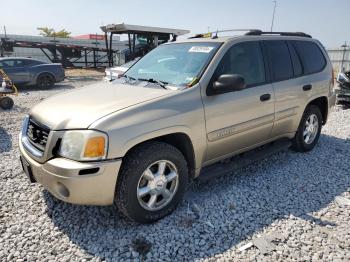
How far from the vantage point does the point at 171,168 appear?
3254 millimetres

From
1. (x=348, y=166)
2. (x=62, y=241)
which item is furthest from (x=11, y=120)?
(x=348, y=166)

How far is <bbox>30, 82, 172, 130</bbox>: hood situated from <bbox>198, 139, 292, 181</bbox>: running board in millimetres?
1049

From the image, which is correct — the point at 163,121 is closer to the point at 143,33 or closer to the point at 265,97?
the point at 265,97

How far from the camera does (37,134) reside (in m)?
3.14

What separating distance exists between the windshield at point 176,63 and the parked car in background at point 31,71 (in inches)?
407

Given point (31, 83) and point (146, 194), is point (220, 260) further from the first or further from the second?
point (31, 83)

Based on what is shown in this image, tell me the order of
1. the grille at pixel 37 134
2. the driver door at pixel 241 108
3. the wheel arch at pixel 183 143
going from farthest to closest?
the driver door at pixel 241 108 < the wheel arch at pixel 183 143 < the grille at pixel 37 134

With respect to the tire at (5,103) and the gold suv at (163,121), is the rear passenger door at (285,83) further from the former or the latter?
the tire at (5,103)

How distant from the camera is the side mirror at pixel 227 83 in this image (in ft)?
10.8

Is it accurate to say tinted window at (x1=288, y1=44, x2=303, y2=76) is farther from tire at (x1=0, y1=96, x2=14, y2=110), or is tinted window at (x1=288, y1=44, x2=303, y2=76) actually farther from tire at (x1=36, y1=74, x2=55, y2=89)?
tire at (x1=36, y1=74, x2=55, y2=89)

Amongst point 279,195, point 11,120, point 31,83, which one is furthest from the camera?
point 31,83

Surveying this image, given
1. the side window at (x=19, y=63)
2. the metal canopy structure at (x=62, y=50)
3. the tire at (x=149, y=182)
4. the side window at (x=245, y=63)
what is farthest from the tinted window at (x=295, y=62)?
the metal canopy structure at (x=62, y=50)

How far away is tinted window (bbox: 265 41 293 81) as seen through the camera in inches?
166

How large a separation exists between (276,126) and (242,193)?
1109 mm
